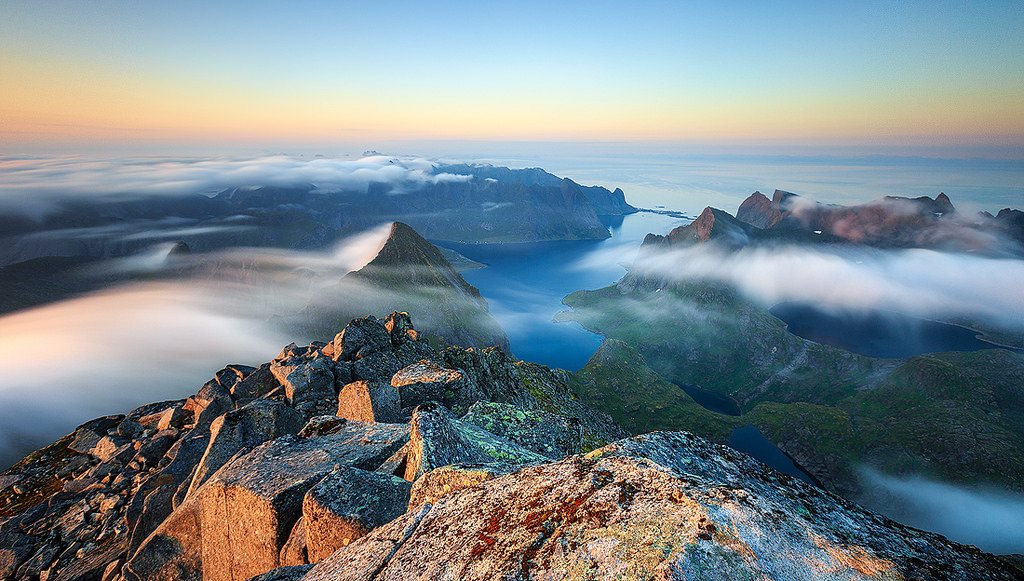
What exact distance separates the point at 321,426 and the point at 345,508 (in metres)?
9.46

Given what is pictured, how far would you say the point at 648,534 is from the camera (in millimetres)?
6582

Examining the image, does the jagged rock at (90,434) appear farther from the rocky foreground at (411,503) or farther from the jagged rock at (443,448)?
the jagged rock at (443,448)

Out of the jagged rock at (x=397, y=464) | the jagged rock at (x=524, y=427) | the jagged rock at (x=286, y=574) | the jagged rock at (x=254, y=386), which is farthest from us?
the jagged rock at (x=254, y=386)

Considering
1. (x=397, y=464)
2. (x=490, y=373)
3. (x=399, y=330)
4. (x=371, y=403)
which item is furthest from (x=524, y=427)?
(x=399, y=330)

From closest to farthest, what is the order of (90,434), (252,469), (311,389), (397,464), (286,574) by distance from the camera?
(286,574)
(397,464)
(252,469)
(311,389)
(90,434)

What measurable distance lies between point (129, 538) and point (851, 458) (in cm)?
26674

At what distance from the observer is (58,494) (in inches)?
1186

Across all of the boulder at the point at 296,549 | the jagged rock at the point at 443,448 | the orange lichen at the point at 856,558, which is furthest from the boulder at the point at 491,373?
the orange lichen at the point at 856,558

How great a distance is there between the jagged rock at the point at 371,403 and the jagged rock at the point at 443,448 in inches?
383

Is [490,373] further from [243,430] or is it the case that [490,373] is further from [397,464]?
[397,464]

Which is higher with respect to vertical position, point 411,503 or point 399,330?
point 411,503

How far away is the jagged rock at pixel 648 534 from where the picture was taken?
20.1ft

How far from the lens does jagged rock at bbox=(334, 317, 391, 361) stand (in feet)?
145

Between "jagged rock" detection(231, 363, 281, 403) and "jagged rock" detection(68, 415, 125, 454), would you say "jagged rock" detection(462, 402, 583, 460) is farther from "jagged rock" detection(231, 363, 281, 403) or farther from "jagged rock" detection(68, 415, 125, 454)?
"jagged rock" detection(68, 415, 125, 454)
